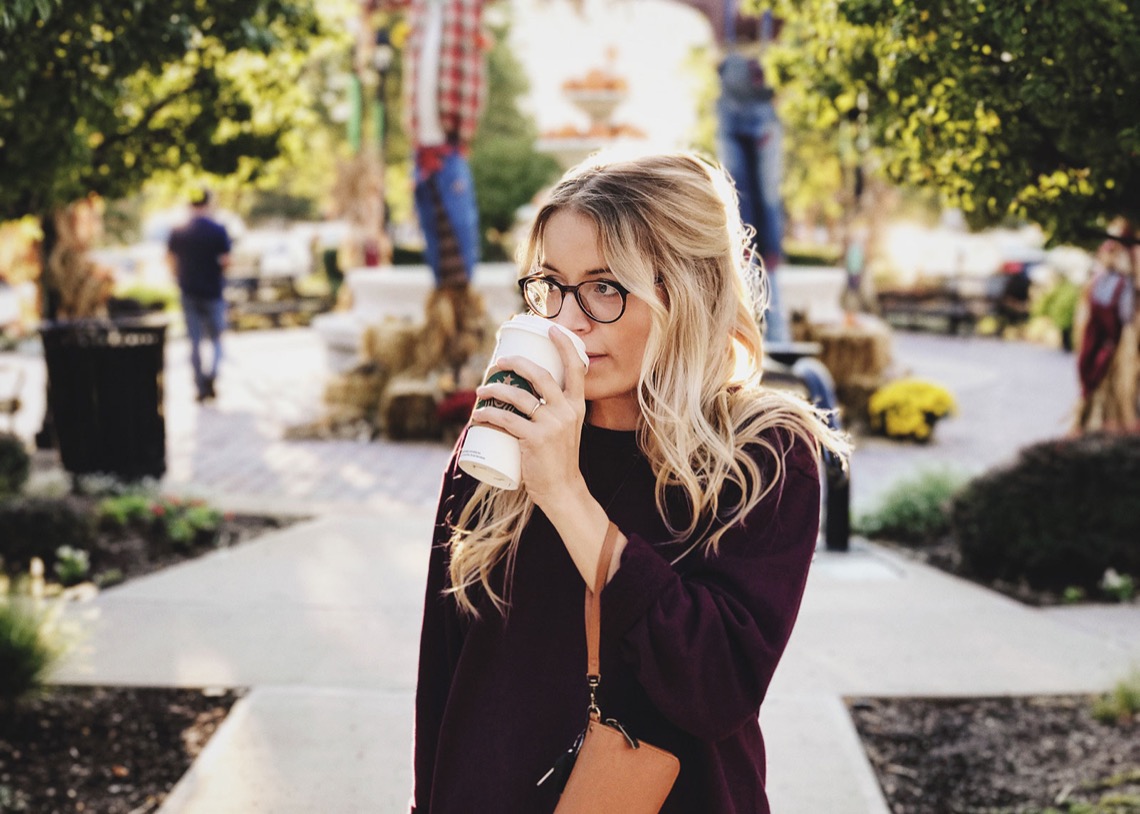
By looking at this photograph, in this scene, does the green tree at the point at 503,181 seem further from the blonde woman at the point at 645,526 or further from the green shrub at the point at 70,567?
the blonde woman at the point at 645,526

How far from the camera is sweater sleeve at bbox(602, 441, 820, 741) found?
1.62 m

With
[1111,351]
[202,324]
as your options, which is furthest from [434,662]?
[202,324]

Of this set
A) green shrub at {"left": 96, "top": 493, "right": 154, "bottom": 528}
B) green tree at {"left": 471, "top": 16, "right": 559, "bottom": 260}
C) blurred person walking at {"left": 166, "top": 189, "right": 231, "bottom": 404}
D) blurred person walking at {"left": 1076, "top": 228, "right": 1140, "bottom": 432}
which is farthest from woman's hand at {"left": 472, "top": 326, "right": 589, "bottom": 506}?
green tree at {"left": 471, "top": 16, "right": 559, "bottom": 260}

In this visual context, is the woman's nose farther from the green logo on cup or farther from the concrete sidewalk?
the concrete sidewalk

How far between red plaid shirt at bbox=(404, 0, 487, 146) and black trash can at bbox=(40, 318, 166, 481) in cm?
374

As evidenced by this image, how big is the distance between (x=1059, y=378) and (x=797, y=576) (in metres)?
15.2

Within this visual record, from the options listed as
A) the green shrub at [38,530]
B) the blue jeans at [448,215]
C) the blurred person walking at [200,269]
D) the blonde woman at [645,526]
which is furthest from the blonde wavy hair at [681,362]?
the blurred person walking at [200,269]

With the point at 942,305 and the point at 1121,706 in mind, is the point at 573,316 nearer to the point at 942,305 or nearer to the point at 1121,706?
the point at 1121,706

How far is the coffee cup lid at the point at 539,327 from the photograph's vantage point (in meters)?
1.61

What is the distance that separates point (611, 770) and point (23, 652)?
3098mm

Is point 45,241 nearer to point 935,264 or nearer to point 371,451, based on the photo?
point 371,451

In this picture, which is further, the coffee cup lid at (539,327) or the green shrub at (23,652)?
the green shrub at (23,652)

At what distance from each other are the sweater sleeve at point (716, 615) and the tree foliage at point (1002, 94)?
144cm

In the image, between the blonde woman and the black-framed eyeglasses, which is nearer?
the blonde woman
